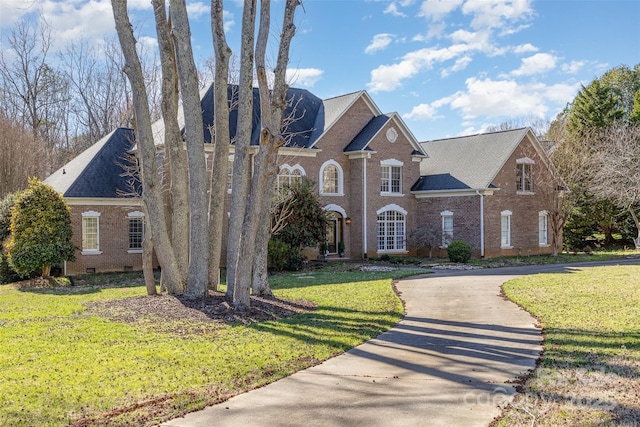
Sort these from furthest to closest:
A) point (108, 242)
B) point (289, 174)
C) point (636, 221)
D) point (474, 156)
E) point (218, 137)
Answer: point (636, 221) → point (474, 156) → point (289, 174) → point (108, 242) → point (218, 137)

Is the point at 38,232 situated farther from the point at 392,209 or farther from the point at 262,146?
the point at 392,209

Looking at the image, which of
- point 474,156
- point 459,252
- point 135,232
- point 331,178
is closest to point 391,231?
point 331,178

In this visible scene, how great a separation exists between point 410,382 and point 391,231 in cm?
2384

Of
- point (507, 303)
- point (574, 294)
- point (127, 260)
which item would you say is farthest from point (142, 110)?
point (127, 260)

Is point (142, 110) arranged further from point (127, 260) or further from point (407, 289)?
point (127, 260)

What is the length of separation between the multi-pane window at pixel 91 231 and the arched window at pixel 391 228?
13.4 m

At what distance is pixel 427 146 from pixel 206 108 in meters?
15.4

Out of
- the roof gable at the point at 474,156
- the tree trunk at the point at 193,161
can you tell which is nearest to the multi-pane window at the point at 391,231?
the roof gable at the point at 474,156

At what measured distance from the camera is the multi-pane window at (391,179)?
30438 mm

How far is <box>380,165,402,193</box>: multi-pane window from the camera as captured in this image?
30438 mm

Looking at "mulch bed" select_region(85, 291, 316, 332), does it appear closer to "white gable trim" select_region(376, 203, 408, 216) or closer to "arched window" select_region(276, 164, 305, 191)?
"arched window" select_region(276, 164, 305, 191)

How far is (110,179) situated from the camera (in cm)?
2545

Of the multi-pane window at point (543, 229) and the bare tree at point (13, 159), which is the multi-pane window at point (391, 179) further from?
the bare tree at point (13, 159)

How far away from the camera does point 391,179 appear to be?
30.7 metres
